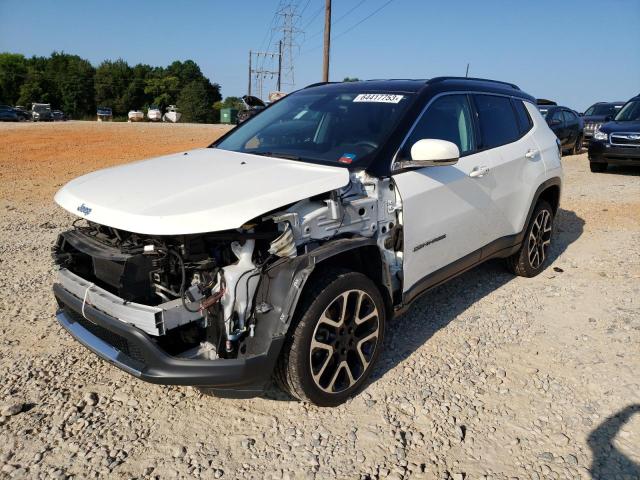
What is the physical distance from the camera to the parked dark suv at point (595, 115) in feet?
57.9

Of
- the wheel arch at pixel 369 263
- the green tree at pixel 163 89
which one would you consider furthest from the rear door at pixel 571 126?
the green tree at pixel 163 89

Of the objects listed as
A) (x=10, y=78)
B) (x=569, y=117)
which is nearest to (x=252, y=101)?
(x=569, y=117)

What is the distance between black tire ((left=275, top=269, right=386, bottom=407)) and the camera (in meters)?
2.72

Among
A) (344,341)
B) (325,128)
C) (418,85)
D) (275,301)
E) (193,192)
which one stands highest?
(418,85)

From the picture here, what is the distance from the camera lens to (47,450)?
103 inches

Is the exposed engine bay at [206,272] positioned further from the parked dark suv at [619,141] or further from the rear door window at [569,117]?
the rear door window at [569,117]

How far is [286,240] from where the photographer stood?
2588 millimetres

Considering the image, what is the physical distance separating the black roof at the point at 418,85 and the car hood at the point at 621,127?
858cm

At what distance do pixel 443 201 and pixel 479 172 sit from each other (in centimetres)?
59

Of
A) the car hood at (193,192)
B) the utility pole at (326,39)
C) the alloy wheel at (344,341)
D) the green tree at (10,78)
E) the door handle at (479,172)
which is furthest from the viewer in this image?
the green tree at (10,78)

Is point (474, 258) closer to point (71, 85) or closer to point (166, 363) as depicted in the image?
point (166, 363)

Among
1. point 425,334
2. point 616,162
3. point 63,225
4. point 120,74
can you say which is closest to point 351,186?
point 425,334

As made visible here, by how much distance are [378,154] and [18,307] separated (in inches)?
126

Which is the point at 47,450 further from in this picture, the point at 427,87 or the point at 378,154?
the point at 427,87
